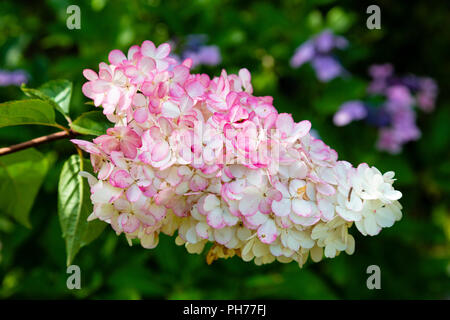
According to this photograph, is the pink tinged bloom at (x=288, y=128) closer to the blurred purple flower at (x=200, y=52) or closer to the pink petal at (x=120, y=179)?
the pink petal at (x=120, y=179)

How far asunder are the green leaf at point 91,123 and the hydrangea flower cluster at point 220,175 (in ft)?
0.20

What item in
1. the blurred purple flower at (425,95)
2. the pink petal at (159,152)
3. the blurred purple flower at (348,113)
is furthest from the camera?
the blurred purple flower at (425,95)

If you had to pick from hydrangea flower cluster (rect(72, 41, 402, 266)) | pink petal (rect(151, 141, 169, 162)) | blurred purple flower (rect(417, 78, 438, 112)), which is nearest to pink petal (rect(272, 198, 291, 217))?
hydrangea flower cluster (rect(72, 41, 402, 266))

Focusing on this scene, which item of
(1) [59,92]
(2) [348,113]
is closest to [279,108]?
(2) [348,113]

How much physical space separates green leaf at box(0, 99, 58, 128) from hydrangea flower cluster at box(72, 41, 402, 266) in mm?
133

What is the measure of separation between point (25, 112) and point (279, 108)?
4.39 ft

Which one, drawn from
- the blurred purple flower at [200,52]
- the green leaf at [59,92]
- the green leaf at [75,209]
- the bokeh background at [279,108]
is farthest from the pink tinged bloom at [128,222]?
the blurred purple flower at [200,52]

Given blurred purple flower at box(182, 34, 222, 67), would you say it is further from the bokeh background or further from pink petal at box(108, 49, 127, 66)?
pink petal at box(108, 49, 127, 66)

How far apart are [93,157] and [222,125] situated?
0.18 metres

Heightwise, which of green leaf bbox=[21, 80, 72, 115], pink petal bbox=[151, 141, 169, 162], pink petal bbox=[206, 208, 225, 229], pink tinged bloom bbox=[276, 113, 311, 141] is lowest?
pink petal bbox=[206, 208, 225, 229]

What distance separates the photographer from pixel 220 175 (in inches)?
23.9

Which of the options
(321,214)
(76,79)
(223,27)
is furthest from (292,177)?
(223,27)

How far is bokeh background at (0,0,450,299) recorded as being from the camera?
4.58ft

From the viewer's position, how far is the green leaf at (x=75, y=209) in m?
0.73
